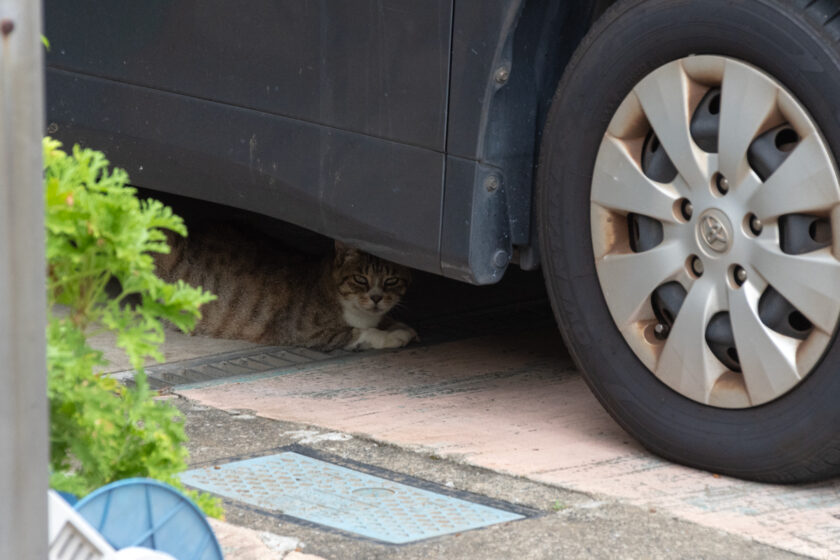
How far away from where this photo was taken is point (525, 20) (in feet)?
11.2

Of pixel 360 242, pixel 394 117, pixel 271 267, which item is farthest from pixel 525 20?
pixel 271 267

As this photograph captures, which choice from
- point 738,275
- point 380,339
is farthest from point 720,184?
point 380,339

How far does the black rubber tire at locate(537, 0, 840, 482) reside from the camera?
9.62 feet

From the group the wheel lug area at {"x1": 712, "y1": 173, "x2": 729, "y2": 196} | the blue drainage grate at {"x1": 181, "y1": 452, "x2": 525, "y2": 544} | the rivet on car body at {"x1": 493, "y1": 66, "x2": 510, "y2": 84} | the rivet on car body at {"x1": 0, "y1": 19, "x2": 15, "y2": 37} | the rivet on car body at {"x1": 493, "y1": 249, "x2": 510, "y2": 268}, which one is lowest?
the blue drainage grate at {"x1": 181, "y1": 452, "x2": 525, "y2": 544}

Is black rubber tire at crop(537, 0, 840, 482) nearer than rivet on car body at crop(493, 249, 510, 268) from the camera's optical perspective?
Yes

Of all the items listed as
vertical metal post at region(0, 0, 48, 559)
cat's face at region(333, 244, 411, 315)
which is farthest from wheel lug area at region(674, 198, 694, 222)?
cat's face at region(333, 244, 411, 315)

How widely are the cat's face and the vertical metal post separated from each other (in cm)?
379

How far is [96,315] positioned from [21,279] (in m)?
0.69

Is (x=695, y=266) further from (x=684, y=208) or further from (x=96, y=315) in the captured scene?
(x=96, y=315)

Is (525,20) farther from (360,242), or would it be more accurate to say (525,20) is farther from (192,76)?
(192,76)

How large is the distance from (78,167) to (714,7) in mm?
1674

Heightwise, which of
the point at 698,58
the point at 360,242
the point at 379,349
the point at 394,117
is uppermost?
the point at 698,58

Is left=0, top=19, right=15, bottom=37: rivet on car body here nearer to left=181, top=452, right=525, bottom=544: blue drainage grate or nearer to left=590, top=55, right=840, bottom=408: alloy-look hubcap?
left=181, top=452, right=525, bottom=544: blue drainage grate

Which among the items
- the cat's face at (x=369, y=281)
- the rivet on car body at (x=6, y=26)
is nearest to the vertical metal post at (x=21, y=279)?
the rivet on car body at (x=6, y=26)
